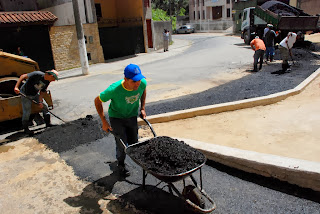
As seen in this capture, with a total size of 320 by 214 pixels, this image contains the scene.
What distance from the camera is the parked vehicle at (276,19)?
15430mm

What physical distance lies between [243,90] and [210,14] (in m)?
47.4

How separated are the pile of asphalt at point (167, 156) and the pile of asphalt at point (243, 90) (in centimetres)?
336

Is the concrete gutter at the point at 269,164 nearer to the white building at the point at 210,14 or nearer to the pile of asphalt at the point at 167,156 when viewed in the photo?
the pile of asphalt at the point at 167,156

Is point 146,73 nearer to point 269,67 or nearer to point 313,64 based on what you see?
point 269,67

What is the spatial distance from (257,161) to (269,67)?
898 centimetres

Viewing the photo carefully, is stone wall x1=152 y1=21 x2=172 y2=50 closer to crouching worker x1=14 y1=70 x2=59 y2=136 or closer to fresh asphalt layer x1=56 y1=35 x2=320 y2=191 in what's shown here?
fresh asphalt layer x1=56 y1=35 x2=320 y2=191

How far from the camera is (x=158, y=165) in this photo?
3115 millimetres

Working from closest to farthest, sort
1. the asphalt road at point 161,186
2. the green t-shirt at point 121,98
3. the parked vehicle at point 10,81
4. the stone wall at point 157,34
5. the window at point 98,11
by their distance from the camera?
the asphalt road at point 161,186 → the green t-shirt at point 121,98 → the parked vehicle at point 10,81 → the window at point 98,11 → the stone wall at point 157,34

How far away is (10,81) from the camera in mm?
7156

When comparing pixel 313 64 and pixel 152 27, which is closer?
pixel 313 64

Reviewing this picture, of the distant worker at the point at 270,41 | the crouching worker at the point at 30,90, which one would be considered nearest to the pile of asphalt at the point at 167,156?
the crouching worker at the point at 30,90

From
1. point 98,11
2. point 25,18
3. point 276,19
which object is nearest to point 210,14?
point 98,11

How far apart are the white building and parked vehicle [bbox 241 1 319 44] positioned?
23.2 m

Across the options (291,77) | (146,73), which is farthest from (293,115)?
(146,73)
